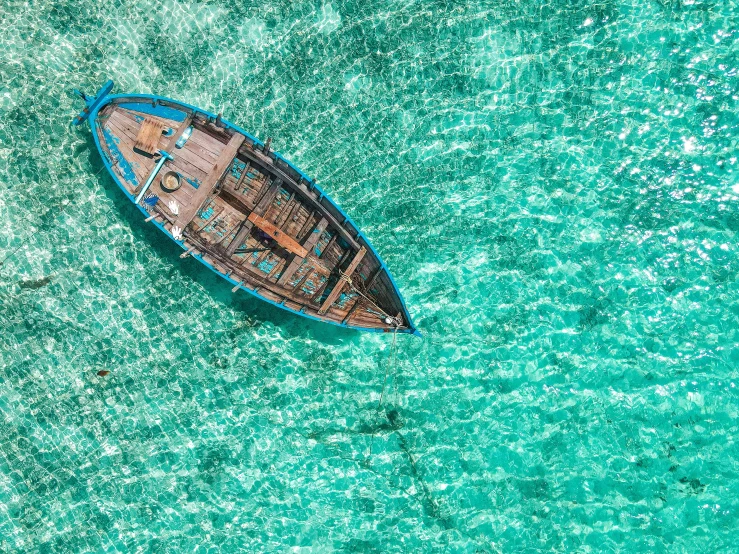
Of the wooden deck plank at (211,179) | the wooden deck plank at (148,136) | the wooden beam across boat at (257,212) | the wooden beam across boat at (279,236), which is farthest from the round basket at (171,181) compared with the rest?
the wooden beam across boat at (279,236)

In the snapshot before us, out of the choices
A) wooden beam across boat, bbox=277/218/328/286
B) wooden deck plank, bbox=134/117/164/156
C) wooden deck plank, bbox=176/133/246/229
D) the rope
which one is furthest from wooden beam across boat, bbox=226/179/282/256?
wooden deck plank, bbox=134/117/164/156

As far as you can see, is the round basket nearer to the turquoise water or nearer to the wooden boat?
the wooden boat

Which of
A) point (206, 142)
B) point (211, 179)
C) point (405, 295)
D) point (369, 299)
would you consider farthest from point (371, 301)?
point (206, 142)

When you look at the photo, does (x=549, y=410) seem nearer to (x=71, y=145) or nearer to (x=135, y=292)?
(x=135, y=292)

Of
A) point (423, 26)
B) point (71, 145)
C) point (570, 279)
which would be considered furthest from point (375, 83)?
point (71, 145)

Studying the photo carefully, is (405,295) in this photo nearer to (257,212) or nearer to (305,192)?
(305,192)

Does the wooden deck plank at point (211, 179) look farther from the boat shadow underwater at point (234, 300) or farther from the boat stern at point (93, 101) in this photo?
the boat stern at point (93, 101)
